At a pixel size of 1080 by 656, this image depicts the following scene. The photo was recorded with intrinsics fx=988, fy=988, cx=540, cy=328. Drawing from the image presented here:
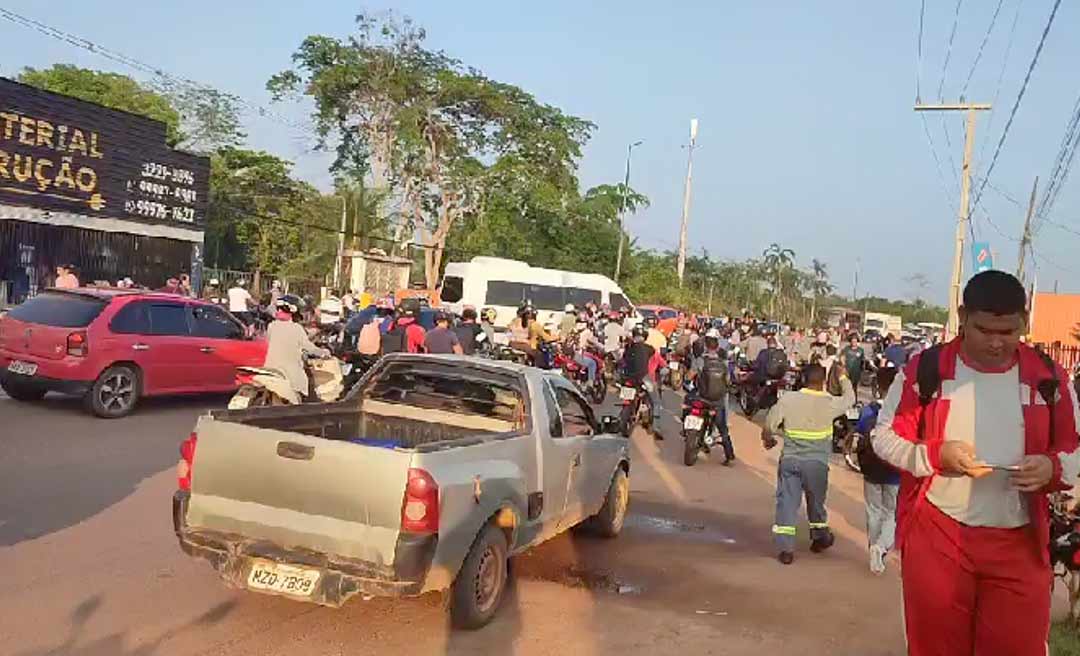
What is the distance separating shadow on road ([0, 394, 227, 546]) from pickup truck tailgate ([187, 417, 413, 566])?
2.21m

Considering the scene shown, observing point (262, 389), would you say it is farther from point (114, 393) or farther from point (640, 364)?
point (640, 364)

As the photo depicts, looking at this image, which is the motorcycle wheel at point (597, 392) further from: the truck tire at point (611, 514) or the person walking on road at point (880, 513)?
the person walking on road at point (880, 513)

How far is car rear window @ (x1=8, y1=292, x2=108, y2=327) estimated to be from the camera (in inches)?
458

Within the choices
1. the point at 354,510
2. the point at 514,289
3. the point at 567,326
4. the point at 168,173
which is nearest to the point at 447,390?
the point at 354,510

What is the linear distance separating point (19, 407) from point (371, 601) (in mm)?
8041

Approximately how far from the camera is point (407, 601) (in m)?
6.00

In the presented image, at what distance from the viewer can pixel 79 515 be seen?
737 cm

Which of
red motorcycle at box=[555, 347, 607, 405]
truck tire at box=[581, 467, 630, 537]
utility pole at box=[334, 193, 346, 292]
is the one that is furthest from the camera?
utility pole at box=[334, 193, 346, 292]

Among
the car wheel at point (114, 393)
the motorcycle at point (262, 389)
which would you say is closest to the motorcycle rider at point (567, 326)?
the car wheel at point (114, 393)

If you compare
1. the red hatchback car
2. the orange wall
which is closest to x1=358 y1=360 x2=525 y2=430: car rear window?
the red hatchback car

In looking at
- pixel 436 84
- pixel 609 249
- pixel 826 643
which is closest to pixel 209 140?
pixel 436 84

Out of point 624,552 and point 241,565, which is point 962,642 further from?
point 624,552

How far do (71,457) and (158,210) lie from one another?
64.6ft

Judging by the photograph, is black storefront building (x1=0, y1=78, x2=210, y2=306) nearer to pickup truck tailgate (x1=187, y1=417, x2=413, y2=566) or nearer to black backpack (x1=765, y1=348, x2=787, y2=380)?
black backpack (x1=765, y1=348, x2=787, y2=380)
